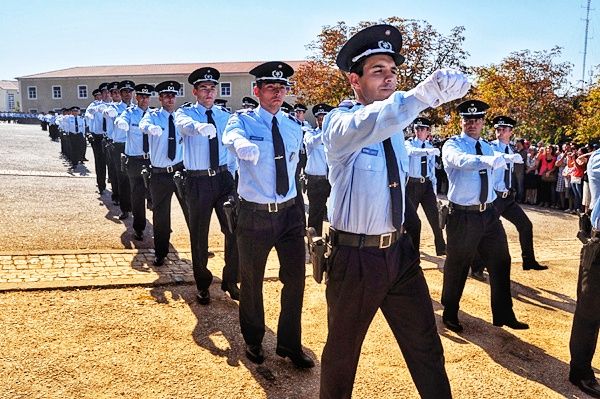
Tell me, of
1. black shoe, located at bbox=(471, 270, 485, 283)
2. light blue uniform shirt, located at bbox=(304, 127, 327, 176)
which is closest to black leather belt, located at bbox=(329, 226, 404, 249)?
black shoe, located at bbox=(471, 270, 485, 283)

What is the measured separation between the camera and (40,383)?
3.74 metres

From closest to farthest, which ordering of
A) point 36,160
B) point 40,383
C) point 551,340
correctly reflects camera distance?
point 40,383
point 551,340
point 36,160

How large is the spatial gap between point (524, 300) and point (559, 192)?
32.7ft

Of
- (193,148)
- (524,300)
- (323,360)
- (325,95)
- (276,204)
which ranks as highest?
(325,95)

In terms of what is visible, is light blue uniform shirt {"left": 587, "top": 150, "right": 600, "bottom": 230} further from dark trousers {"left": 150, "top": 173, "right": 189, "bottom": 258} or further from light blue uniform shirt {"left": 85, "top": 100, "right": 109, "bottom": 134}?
light blue uniform shirt {"left": 85, "top": 100, "right": 109, "bottom": 134}

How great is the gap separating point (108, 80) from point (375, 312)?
66332mm

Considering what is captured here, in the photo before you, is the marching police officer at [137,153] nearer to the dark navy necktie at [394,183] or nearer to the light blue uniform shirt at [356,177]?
the light blue uniform shirt at [356,177]

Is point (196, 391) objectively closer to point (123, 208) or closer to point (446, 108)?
point (123, 208)

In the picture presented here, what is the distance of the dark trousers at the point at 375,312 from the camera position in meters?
2.96

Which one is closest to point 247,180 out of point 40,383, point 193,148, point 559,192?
point 193,148

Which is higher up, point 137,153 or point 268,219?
point 137,153

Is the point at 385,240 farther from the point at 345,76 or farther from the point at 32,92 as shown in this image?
the point at 32,92

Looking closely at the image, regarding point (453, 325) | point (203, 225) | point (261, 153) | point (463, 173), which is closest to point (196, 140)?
point (203, 225)

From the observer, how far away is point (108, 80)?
62562mm
